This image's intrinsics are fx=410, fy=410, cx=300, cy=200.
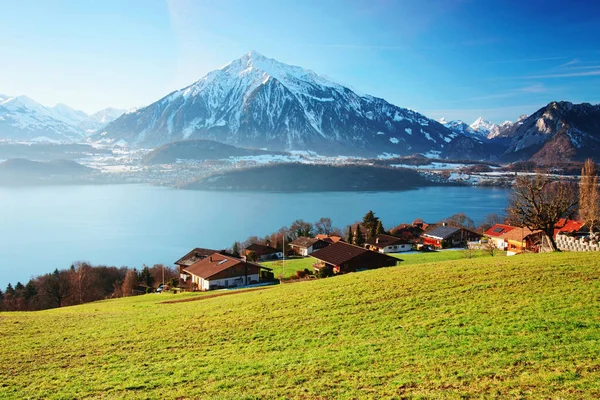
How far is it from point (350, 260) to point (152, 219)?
108208 millimetres

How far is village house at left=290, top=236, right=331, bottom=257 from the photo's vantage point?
58344 millimetres

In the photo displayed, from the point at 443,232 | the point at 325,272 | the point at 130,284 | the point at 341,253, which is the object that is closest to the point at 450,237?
the point at 443,232

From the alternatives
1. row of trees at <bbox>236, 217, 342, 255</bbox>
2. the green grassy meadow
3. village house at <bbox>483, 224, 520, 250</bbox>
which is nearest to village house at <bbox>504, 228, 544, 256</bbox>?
village house at <bbox>483, 224, 520, 250</bbox>

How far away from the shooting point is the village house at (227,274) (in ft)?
115

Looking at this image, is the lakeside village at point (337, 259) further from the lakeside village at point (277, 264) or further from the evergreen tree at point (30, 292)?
the evergreen tree at point (30, 292)

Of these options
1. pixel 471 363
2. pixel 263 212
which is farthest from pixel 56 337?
pixel 263 212

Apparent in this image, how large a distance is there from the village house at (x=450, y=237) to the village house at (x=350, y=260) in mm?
23961

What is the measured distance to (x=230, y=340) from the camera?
12250 mm

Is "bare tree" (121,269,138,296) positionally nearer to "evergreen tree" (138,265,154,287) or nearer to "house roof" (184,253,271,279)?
"evergreen tree" (138,265,154,287)

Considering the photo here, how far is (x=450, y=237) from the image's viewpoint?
5672 cm

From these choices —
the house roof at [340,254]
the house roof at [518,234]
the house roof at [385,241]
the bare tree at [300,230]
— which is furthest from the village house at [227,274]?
the bare tree at [300,230]

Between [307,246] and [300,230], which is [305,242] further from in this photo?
[300,230]

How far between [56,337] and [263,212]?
4686 inches

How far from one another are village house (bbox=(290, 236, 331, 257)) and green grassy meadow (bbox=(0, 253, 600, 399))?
4128 centimetres
